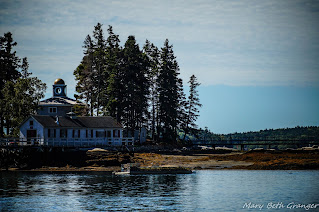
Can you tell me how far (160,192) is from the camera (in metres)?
47.7

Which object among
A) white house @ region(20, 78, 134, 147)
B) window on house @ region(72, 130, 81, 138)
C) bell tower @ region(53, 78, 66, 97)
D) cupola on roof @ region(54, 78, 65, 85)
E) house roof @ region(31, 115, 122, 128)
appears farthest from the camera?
cupola on roof @ region(54, 78, 65, 85)

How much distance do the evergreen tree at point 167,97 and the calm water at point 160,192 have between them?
43.6 meters

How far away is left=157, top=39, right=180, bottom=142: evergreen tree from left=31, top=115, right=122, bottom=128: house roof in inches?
756

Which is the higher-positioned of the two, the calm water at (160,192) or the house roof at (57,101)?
the house roof at (57,101)

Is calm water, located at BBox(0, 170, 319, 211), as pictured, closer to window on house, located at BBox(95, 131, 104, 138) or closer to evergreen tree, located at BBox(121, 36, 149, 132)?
window on house, located at BBox(95, 131, 104, 138)

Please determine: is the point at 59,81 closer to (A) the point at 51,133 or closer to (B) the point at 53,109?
(B) the point at 53,109

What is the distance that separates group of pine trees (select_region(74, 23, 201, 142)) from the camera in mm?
102125

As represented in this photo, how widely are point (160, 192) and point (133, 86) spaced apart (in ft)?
183

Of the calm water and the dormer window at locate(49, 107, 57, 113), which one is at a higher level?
the dormer window at locate(49, 107, 57, 113)

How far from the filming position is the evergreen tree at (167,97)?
108 metres

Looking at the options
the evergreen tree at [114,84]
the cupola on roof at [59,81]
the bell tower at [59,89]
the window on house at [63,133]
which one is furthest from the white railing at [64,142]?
the cupola on roof at [59,81]

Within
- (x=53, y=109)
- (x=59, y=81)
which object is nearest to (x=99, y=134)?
(x=53, y=109)

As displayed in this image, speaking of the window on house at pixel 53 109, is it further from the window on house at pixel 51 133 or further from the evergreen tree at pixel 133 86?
the window on house at pixel 51 133

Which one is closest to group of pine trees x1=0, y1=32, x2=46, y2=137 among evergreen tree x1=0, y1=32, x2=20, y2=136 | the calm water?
evergreen tree x1=0, y1=32, x2=20, y2=136
